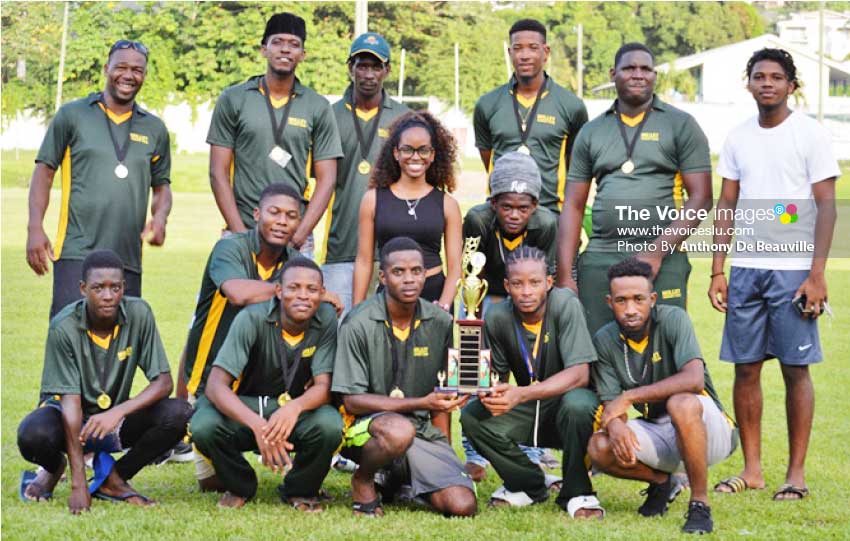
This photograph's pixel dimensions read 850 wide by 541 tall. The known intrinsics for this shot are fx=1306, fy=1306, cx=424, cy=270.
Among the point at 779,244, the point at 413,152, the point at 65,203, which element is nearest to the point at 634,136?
the point at 779,244

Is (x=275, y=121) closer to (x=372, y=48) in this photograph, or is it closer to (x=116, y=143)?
(x=372, y=48)

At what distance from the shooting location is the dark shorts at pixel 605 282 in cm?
764

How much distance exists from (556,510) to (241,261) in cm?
220

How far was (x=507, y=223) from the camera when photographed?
7.50 metres

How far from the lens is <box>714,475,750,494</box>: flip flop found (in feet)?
24.0

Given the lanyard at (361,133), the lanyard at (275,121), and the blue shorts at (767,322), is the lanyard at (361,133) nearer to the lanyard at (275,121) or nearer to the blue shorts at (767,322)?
the lanyard at (275,121)

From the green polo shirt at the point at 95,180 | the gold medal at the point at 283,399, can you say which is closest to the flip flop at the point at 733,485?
the gold medal at the point at 283,399

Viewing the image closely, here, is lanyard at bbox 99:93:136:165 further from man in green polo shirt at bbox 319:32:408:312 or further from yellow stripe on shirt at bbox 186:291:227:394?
man in green polo shirt at bbox 319:32:408:312

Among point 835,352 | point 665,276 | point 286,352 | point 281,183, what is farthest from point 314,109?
point 835,352

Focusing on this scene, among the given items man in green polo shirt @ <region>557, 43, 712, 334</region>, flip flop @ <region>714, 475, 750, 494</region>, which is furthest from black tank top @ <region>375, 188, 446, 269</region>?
flip flop @ <region>714, 475, 750, 494</region>

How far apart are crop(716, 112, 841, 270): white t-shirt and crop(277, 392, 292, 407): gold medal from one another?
2.71 metres

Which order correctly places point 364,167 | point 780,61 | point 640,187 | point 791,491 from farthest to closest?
point 364,167 < point 640,187 < point 780,61 < point 791,491

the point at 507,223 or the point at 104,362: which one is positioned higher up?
the point at 507,223

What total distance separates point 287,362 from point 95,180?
6.13 feet
